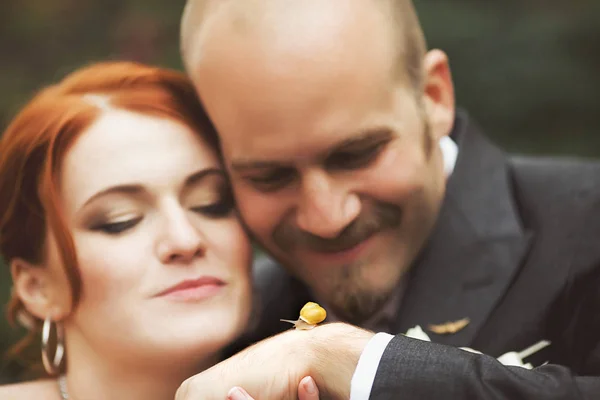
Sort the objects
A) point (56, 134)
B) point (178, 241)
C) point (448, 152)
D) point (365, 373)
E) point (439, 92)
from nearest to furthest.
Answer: point (365, 373)
point (178, 241)
point (56, 134)
point (439, 92)
point (448, 152)

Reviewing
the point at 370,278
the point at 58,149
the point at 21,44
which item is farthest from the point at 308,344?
the point at 21,44

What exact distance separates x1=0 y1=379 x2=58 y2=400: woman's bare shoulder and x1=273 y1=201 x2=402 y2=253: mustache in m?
0.85

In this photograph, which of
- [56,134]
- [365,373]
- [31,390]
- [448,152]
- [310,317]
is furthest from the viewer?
[448,152]

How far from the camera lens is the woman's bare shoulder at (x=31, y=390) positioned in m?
2.63

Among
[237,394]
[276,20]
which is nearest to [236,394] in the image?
[237,394]

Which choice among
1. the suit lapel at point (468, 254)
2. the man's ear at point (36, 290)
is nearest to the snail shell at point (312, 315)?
the suit lapel at point (468, 254)

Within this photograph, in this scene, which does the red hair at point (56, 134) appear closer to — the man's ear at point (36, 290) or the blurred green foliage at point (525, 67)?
the man's ear at point (36, 290)

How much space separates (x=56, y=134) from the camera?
2570 millimetres

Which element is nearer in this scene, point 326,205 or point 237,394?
point 237,394

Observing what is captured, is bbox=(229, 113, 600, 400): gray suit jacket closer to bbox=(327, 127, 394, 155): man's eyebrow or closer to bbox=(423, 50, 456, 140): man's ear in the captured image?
bbox=(423, 50, 456, 140): man's ear

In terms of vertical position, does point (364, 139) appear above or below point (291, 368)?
above

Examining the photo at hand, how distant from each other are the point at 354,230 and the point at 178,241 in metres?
0.52

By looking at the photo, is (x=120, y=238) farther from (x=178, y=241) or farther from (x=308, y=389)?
(x=308, y=389)

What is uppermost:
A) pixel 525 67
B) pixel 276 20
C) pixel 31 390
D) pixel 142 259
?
pixel 276 20
